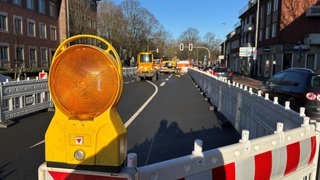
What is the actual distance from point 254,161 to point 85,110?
136 centimetres

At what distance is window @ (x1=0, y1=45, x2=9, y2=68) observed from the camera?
98.6 feet

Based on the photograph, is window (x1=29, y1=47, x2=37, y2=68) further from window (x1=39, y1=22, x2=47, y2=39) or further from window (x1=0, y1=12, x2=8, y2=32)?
window (x1=0, y1=12, x2=8, y2=32)

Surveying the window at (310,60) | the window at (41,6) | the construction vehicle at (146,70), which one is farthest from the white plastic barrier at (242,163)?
the window at (41,6)

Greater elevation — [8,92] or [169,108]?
[8,92]

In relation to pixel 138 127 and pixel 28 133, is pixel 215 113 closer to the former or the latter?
pixel 138 127

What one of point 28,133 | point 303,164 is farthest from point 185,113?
point 303,164

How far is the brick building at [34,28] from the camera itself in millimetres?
30922

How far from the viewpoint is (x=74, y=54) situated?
202 centimetres

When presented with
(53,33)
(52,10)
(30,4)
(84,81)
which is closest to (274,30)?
(53,33)

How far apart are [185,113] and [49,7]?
37319 mm

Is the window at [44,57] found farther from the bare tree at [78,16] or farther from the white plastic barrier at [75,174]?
the white plastic barrier at [75,174]

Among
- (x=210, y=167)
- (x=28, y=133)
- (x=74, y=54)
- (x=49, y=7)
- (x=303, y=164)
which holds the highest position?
(x=49, y=7)

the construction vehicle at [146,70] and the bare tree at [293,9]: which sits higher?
the bare tree at [293,9]

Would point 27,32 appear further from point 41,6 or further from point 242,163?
point 242,163
